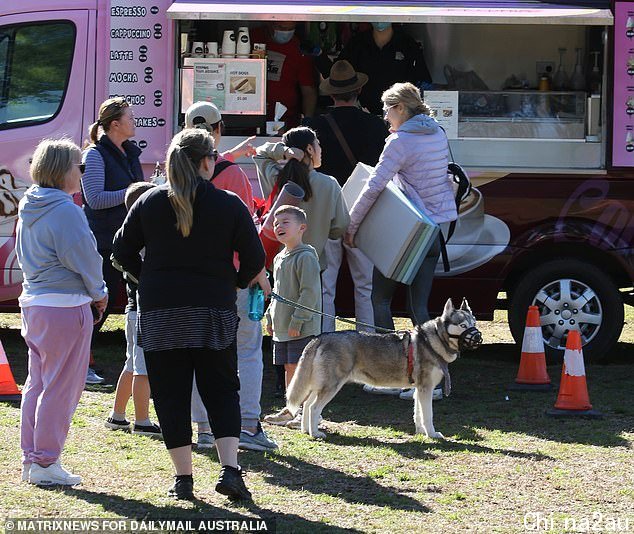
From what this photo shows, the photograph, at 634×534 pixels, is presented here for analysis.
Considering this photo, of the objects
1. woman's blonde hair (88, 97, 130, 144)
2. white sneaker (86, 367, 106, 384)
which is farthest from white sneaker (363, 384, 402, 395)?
woman's blonde hair (88, 97, 130, 144)

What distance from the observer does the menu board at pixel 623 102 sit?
8383mm

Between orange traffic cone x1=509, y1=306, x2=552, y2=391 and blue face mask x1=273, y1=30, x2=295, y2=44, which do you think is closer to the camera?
orange traffic cone x1=509, y1=306, x2=552, y2=391

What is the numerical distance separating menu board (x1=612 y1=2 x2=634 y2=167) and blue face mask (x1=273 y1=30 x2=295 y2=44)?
2339mm

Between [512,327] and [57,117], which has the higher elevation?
[57,117]

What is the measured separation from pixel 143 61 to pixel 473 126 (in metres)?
2.42

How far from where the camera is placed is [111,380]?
8039mm

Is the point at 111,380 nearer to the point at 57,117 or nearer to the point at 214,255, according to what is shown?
the point at 57,117

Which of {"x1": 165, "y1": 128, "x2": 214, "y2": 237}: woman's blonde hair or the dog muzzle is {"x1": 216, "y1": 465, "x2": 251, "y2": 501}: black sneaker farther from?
the dog muzzle

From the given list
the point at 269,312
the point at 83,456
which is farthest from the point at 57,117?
the point at 83,456

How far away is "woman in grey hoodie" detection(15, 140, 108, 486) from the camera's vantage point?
17.1 ft

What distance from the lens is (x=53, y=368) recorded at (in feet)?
17.4

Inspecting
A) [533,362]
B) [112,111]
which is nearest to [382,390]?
[533,362]

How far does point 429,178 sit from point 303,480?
8.04 ft

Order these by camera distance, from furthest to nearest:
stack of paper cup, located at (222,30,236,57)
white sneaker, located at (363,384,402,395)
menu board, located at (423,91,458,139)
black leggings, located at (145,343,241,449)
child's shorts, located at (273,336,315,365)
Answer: menu board, located at (423,91,458,139) → stack of paper cup, located at (222,30,236,57) → white sneaker, located at (363,384,402,395) → child's shorts, located at (273,336,315,365) → black leggings, located at (145,343,241,449)
